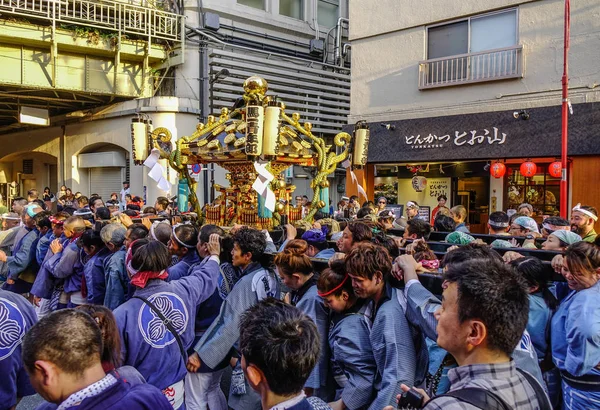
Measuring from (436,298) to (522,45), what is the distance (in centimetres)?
1160

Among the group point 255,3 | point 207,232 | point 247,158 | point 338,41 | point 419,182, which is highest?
point 255,3

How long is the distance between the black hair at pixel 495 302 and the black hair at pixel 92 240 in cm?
424

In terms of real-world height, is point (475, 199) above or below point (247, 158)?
below

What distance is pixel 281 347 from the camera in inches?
75.6

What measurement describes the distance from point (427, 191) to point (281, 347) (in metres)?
13.5

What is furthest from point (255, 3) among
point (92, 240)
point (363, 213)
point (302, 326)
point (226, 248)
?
point (302, 326)

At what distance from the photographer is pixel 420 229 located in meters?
5.84

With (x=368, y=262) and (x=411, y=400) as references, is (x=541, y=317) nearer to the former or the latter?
(x=368, y=262)

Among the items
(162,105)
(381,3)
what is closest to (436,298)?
(381,3)

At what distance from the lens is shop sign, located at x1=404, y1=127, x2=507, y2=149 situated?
1274 centimetres

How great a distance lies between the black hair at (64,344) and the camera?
1.93 meters

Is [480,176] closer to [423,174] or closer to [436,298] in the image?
[423,174]

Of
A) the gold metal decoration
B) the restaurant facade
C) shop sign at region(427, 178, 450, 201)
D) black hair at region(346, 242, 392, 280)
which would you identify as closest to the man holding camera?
black hair at region(346, 242, 392, 280)

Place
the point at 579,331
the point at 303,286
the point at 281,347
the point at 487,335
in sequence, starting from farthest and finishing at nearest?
the point at 303,286
the point at 579,331
the point at 281,347
the point at 487,335
